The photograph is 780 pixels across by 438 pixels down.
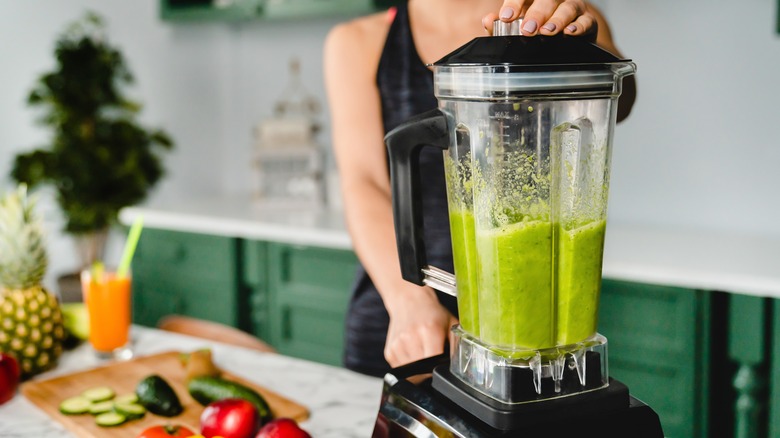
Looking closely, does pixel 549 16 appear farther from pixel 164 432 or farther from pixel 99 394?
pixel 99 394

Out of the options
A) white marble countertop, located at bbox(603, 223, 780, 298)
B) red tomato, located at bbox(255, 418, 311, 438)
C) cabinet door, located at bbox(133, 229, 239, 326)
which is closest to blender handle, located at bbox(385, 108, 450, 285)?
red tomato, located at bbox(255, 418, 311, 438)

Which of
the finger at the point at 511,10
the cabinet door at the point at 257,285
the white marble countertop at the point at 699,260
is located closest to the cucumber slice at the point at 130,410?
the finger at the point at 511,10

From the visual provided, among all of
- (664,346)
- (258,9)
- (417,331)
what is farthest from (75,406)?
(258,9)

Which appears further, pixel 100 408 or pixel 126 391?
pixel 126 391

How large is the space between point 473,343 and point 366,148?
0.66 m

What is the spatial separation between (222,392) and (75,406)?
208 millimetres

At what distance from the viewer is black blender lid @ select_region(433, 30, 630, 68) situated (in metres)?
0.67

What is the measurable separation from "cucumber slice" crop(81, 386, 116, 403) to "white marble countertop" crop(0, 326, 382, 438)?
6 cm

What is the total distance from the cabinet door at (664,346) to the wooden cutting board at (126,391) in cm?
112

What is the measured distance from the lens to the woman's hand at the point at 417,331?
93cm

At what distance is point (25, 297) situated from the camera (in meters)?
1.28

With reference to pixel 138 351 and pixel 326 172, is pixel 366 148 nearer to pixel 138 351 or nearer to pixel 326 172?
pixel 138 351

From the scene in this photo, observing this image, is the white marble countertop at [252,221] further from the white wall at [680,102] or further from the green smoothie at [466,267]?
the green smoothie at [466,267]

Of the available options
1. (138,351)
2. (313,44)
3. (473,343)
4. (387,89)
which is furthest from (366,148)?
(313,44)
